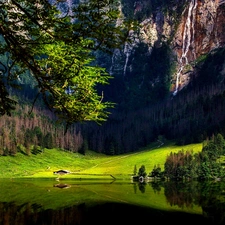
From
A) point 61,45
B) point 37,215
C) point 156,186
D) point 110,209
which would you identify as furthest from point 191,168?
point 61,45

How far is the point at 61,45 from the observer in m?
16.8

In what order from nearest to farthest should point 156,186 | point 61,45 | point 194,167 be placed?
point 61,45 → point 156,186 → point 194,167

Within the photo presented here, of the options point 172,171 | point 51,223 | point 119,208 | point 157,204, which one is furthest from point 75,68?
point 172,171

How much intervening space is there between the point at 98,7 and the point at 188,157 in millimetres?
179879

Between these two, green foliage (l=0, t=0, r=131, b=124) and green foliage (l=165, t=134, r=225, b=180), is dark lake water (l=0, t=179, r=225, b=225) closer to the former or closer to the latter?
green foliage (l=0, t=0, r=131, b=124)

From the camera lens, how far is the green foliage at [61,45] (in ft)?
45.6

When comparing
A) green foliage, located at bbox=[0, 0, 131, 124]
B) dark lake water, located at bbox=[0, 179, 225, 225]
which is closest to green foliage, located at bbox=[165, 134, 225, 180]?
dark lake water, located at bbox=[0, 179, 225, 225]

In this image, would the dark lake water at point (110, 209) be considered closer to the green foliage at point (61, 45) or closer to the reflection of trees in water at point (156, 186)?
the reflection of trees in water at point (156, 186)

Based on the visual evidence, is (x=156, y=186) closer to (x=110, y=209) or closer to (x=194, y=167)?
(x=194, y=167)

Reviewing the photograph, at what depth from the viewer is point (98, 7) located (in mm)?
13523

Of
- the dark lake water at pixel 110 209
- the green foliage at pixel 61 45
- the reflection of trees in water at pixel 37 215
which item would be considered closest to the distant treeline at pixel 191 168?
the dark lake water at pixel 110 209

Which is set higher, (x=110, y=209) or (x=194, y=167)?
(x=194, y=167)

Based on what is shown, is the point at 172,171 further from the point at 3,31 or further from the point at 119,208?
the point at 3,31

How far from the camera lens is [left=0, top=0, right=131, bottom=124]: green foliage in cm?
1390
